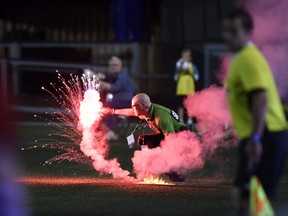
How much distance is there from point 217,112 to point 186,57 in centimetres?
752

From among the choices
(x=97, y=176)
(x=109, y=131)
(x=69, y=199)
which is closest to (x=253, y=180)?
(x=69, y=199)

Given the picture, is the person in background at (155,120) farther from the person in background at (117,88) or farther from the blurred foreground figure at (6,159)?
the person in background at (117,88)

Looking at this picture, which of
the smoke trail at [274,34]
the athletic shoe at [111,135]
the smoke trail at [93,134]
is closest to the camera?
the smoke trail at [93,134]

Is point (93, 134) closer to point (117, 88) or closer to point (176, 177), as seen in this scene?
point (176, 177)

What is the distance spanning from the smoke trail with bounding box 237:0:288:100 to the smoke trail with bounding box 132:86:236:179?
196 cm

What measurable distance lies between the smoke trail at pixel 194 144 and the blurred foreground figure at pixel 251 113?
5.14 meters

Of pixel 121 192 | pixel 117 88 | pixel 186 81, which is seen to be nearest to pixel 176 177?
pixel 121 192

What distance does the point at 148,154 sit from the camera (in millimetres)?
12086

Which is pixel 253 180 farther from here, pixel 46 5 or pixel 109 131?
pixel 46 5

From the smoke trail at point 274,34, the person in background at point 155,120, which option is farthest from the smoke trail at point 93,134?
the smoke trail at point 274,34

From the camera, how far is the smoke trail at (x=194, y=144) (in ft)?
39.5

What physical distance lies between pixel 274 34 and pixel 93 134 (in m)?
4.66

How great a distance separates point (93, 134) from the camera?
13.3 metres

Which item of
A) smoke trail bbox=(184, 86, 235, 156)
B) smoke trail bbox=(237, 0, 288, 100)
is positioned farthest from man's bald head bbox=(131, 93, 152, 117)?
smoke trail bbox=(237, 0, 288, 100)
